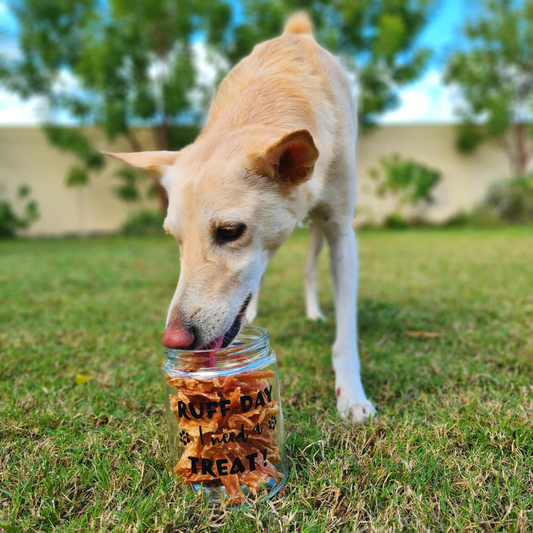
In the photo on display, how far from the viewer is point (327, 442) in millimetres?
1704

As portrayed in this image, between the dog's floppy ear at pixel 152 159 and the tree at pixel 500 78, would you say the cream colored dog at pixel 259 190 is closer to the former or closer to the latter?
the dog's floppy ear at pixel 152 159

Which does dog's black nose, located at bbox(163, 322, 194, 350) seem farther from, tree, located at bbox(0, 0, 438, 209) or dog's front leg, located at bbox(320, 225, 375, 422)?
tree, located at bbox(0, 0, 438, 209)

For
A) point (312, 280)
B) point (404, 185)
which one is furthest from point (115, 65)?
point (312, 280)

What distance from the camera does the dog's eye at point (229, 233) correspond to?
179 cm

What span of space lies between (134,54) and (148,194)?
4.11m

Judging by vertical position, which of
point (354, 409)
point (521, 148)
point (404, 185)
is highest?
point (521, 148)

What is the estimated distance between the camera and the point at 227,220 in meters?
1.76

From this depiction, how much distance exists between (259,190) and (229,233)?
219 mm

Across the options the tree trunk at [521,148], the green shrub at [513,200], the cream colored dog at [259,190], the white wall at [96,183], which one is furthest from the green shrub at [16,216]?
the tree trunk at [521,148]

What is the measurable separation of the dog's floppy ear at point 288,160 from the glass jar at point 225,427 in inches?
27.7

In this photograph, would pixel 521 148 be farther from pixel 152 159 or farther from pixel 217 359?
pixel 217 359

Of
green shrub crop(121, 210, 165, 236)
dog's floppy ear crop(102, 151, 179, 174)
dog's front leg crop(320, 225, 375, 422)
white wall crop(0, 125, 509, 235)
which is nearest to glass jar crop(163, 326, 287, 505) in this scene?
dog's front leg crop(320, 225, 375, 422)

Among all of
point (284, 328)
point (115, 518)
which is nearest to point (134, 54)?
point (284, 328)

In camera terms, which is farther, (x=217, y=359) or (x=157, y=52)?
(x=157, y=52)
